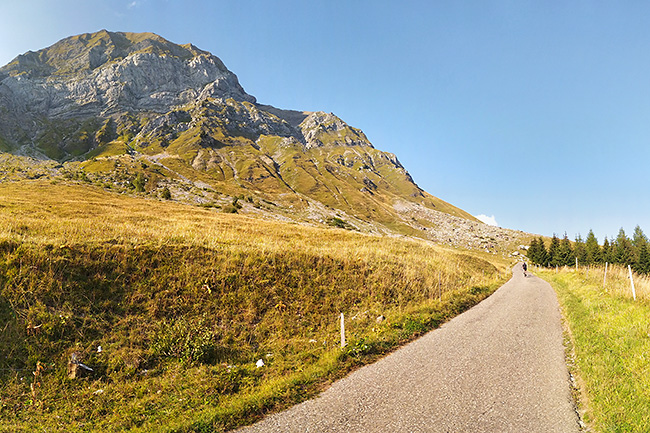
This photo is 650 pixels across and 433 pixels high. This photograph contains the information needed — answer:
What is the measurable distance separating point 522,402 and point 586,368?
369 cm

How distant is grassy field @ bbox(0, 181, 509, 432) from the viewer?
25.3 ft

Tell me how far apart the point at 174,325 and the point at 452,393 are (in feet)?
33.8

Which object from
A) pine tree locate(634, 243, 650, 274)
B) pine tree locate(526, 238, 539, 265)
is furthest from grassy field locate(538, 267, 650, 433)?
pine tree locate(526, 238, 539, 265)

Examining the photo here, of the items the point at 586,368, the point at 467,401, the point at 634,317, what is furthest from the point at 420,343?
the point at 634,317

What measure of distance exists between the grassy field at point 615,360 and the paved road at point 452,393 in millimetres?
574

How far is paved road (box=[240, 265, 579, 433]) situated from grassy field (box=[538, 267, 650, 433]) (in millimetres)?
574

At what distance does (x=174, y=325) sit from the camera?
1150 centimetres

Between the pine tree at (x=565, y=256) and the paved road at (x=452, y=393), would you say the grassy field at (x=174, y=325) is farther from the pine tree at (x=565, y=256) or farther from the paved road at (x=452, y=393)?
the pine tree at (x=565, y=256)

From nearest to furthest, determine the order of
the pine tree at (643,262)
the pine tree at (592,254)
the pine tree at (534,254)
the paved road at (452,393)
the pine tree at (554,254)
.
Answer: the paved road at (452,393) → the pine tree at (643,262) → the pine tree at (592,254) → the pine tree at (554,254) → the pine tree at (534,254)

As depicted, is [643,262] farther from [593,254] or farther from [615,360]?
[615,360]

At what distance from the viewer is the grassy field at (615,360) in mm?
6566

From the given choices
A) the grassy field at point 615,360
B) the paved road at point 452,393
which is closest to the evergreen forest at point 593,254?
the grassy field at point 615,360

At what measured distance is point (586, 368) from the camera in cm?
899

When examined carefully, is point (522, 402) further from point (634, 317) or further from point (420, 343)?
point (634, 317)
